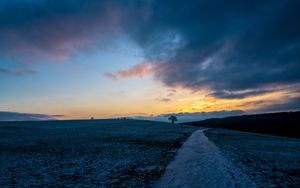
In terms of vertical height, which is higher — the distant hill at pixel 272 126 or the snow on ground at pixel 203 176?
the distant hill at pixel 272 126

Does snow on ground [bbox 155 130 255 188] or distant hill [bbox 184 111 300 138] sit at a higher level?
distant hill [bbox 184 111 300 138]

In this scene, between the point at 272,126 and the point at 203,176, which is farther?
the point at 272,126

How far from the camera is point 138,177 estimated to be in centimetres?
1163

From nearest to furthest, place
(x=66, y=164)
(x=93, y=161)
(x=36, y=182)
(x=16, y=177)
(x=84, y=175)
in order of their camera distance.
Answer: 1. (x=36, y=182)
2. (x=16, y=177)
3. (x=84, y=175)
4. (x=66, y=164)
5. (x=93, y=161)

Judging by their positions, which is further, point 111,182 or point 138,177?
point 138,177

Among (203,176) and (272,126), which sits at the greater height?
(272,126)

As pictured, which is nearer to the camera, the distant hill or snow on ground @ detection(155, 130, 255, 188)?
snow on ground @ detection(155, 130, 255, 188)

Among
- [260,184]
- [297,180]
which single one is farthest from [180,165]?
[297,180]

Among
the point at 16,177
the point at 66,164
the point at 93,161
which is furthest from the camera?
the point at 93,161

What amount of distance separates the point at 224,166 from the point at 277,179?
3517 millimetres

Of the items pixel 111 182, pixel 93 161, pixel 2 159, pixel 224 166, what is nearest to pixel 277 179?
pixel 224 166

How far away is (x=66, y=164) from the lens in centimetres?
1438

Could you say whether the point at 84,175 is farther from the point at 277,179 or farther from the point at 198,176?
the point at 277,179

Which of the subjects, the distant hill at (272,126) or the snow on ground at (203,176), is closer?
the snow on ground at (203,176)
